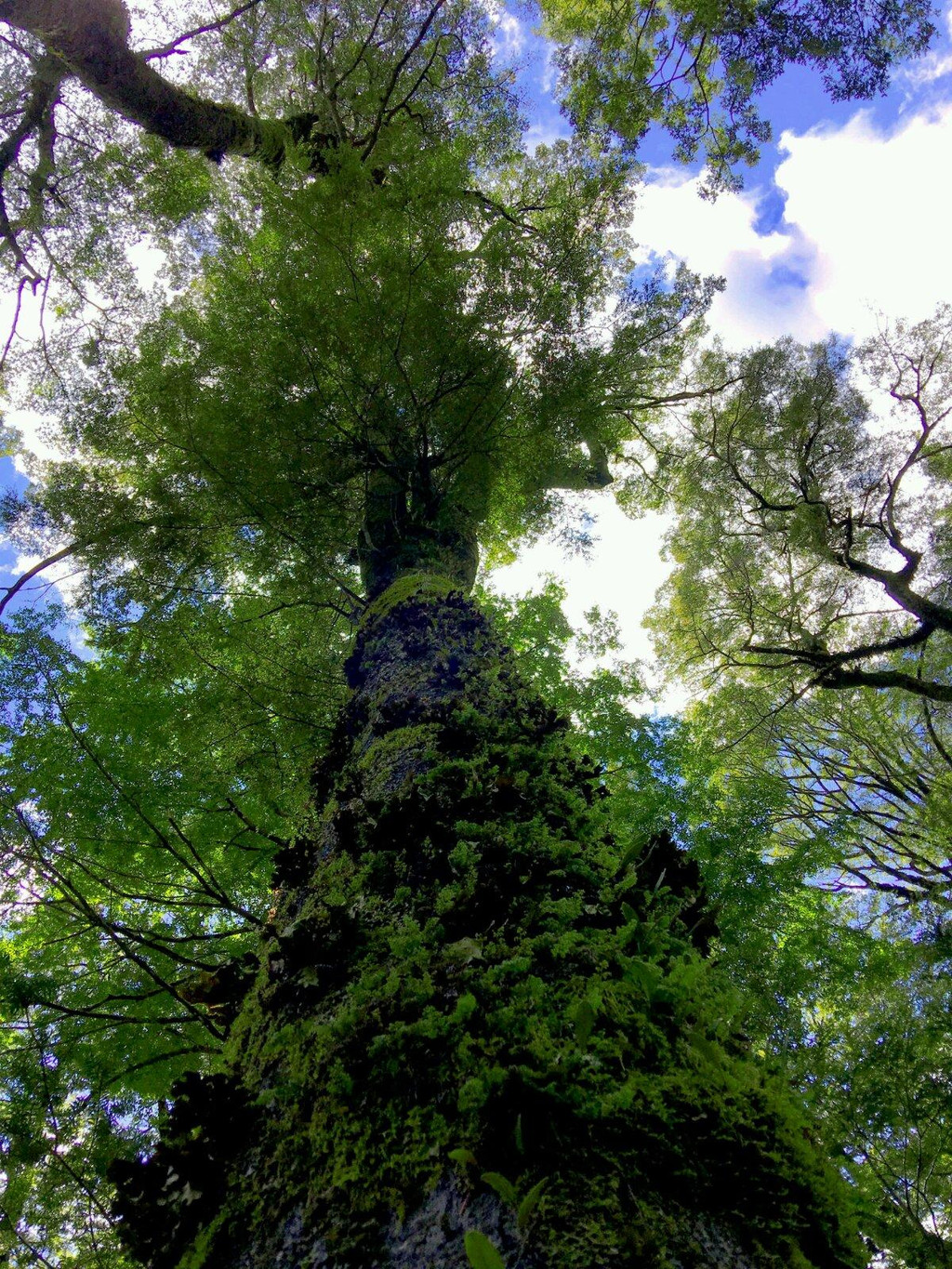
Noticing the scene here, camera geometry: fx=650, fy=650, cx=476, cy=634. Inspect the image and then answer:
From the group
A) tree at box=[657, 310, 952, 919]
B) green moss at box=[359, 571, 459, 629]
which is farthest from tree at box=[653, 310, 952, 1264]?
green moss at box=[359, 571, 459, 629]

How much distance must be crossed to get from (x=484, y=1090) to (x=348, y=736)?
2129 millimetres

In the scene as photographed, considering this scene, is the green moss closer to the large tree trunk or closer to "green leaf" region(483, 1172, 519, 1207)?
the large tree trunk

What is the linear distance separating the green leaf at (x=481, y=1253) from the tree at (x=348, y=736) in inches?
0.4

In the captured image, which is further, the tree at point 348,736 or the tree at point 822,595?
the tree at point 822,595

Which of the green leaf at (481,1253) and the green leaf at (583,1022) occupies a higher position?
the green leaf at (583,1022)

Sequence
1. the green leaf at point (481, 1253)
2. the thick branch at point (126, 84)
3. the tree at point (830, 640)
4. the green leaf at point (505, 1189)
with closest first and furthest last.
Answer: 1. the green leaf at point (481, 1253)
2. the green leaf at point (505, 1189)
3. the thick branch at point (126, 84)
4. the tree at point (830, 640)

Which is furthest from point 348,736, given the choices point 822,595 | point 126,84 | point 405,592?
point 822,595

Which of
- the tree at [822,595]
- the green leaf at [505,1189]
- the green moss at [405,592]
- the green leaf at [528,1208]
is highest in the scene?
the tree at [822,595]

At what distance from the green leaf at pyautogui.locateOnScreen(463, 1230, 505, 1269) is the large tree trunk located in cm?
5

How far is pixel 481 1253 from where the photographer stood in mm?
847

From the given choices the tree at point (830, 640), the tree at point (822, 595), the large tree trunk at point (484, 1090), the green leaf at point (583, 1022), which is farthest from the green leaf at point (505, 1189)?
the tree at point (822, 595)

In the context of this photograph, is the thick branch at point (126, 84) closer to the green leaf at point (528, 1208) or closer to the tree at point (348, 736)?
the tree at point (348, 736)

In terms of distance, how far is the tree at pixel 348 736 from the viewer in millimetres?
1084

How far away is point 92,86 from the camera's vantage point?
551 cm
